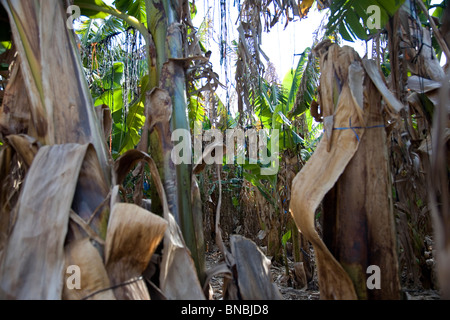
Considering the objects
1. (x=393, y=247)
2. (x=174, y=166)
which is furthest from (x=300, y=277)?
(x=174, y=166)

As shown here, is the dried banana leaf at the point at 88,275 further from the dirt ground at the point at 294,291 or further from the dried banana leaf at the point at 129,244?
the dirt ground at the point at 294,291

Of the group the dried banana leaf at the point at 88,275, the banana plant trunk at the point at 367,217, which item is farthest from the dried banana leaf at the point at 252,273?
the dried banana leaf at the point at 88,275

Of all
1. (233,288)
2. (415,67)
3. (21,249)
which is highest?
(415,67)

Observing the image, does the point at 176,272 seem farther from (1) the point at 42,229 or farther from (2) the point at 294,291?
(2) the point at 294,291

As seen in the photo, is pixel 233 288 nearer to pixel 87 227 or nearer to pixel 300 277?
pixel 87 227

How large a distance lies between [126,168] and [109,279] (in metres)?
0.59

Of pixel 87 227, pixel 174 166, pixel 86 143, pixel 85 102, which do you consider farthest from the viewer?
pixel 174 166

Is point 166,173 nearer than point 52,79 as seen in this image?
No

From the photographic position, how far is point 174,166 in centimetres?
175

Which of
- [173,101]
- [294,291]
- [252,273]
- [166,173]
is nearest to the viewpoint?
[252,273]

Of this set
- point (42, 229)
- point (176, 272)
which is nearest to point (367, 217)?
point (176, 272)

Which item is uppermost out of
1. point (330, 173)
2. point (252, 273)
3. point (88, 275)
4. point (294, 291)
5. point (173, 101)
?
point (173, 101)

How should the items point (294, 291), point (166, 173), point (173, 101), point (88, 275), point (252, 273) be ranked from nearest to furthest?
point (88, 275)
point (252, 273)
point (166, 173)
point (173, 101)
point (294, 291)

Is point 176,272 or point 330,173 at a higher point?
point 330,173
